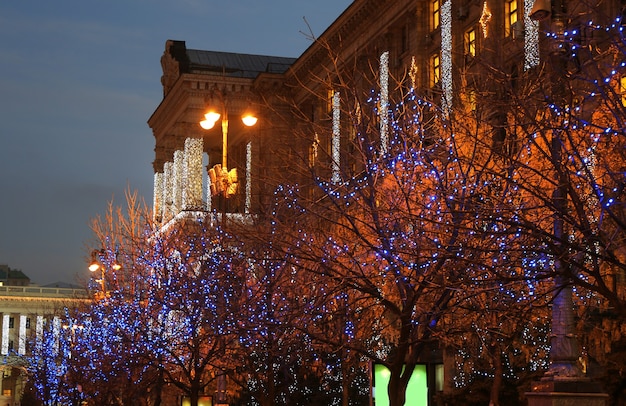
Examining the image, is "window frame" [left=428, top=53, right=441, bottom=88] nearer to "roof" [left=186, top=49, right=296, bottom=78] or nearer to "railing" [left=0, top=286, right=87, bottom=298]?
"roof" [left=186, top=49, right=296, bottom=78]

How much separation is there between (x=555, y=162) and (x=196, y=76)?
74.3 m

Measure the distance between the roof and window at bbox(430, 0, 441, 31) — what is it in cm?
3294

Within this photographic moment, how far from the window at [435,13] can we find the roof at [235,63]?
32.9 m

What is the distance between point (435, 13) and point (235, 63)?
142 ft

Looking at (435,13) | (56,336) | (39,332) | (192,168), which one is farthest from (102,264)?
(39,332)

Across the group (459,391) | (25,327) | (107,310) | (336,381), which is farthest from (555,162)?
(25,327)

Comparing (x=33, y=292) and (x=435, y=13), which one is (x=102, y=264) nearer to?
(x=435, y=13)

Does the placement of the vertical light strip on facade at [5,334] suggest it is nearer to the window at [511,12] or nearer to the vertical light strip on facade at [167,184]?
the vertical light strip on facade at [167,184]

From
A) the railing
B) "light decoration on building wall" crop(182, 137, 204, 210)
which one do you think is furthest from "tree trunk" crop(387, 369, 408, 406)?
the railing

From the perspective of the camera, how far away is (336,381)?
149 feet

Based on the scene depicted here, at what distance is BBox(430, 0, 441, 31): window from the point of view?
55.8 m

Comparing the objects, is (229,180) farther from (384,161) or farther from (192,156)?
(192,156)

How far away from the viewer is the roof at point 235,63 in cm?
9075

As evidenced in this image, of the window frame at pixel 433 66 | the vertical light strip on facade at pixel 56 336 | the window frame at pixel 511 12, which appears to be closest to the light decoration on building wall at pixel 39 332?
the vertical light strip on facade at pixel 56 336
